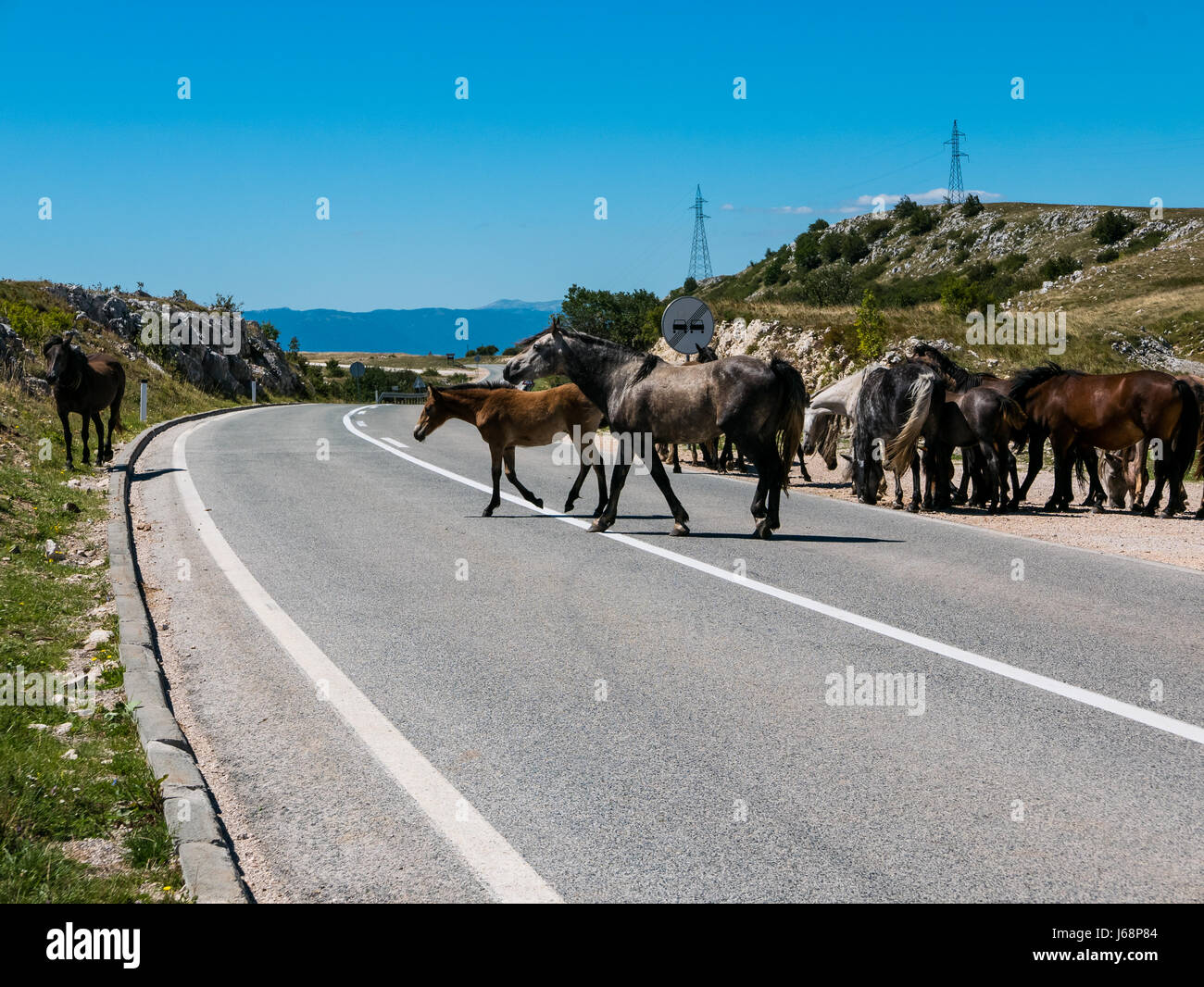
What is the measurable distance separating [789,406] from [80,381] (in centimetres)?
1149

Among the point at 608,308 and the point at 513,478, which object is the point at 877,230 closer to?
the point at 608,308

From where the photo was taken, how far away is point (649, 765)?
16.2ft

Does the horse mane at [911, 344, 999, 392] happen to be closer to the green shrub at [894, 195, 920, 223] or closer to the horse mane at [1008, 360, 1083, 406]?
the horse mane at [1008, 360, 1083, 406]

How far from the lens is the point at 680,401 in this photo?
11.5 meters

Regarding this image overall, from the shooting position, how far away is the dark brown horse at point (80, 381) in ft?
53.9

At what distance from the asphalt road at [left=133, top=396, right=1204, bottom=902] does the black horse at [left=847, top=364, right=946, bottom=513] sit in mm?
3108

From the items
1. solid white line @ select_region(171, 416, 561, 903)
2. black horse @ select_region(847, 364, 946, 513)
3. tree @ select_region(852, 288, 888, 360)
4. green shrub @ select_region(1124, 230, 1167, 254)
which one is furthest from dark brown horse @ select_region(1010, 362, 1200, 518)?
green shrub @ select_region(1124, 230, 1167, 254)

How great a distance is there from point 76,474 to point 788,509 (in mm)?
10740

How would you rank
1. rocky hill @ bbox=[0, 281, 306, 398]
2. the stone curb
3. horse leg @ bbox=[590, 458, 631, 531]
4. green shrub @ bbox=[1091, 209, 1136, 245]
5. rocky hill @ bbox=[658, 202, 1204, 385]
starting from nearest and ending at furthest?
the stone curb < horse leg @ bbox=[590, 458, 631, 531] < rocky hill @ bbox=[658, 202, 1204, 385] < rocky hill @ bbox=[0, 281, 306, 398] < green shrub @ bbox=[1091, 209, 1136, 245]

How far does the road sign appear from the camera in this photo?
2023cm

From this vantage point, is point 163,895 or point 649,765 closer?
point 163,895

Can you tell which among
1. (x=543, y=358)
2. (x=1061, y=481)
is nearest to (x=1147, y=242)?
(x=1061, y=481)
